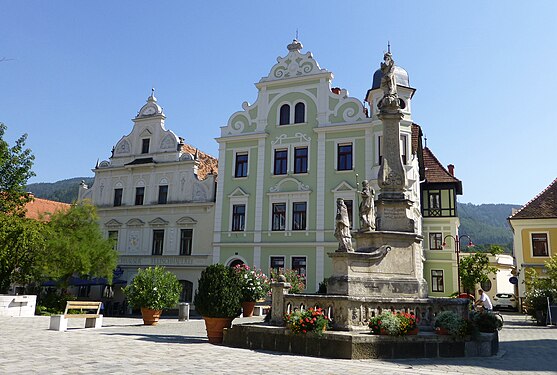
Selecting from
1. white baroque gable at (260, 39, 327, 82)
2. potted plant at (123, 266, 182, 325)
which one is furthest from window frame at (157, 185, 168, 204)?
potted plant at (123, 266, 182, 325)

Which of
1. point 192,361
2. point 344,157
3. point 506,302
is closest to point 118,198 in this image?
point 344,157

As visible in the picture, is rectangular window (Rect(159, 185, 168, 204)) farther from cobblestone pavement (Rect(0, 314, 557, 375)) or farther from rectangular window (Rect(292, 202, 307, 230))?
cobblestone pavement (Rect(0, 314, 557, 375))

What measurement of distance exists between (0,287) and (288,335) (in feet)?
65.9

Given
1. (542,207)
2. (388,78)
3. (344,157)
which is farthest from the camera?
(542,207)

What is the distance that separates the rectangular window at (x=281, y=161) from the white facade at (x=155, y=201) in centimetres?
474

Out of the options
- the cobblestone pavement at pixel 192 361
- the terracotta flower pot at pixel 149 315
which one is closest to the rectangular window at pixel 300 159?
the terracotta flower pot at pixel 149 315

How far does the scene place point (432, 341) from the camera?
402 inches

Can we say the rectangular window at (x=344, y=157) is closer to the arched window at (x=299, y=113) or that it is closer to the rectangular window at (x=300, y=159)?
the rectangular window at (x=300, y=159)

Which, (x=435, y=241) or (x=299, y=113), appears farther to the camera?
(x=435, y=241)

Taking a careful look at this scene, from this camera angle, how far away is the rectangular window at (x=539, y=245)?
113 ft

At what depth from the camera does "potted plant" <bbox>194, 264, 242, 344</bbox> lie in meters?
12.5

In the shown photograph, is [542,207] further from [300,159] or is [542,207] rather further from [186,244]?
[186,244]

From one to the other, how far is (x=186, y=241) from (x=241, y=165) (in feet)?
20.4

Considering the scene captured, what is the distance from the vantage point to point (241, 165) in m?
32.0
